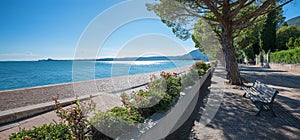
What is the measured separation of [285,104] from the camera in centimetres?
480

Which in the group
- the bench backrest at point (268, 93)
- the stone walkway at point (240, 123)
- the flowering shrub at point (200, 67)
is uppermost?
the flowering shrub at point (200, 67)

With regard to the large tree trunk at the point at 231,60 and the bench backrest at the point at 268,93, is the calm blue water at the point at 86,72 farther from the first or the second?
the bench backrest at the point at 268,93

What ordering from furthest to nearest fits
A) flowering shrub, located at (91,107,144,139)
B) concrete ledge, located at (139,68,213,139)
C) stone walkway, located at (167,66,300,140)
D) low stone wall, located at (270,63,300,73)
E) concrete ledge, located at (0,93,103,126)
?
low stone wall, located at (270,63,300,73) → concrete ledge, located at (0,93,103,126) → stone walkway, located at (167,66,300,140) → concrete ledge, located at (139,68,213,139) → flowering shrub, located at (91,107,144,139)

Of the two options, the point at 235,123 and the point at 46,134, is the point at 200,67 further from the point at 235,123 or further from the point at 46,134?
the point at 46,134

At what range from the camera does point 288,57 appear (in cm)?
1794

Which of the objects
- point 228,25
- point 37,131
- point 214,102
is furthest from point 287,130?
point 228,25

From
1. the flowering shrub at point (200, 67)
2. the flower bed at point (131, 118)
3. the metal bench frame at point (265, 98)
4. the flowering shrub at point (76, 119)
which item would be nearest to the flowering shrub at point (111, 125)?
the flower bed at point (131, 118)

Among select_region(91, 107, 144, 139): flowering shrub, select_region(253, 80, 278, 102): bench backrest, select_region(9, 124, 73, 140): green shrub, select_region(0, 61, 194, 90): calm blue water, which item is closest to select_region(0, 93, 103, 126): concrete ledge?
select_region(0, 61, 194, 90): calm blue water

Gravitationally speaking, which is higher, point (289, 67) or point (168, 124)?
point (289, 67)

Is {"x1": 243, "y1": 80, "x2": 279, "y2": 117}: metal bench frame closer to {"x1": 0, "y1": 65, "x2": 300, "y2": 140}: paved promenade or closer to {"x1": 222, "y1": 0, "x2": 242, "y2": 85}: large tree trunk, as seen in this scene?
{"x1": 0, "y1": 65, "x2": 300, "y2": 140}: paved promenade

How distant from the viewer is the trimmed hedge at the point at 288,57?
1580 centimetres

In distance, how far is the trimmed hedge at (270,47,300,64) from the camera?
15.8 metres

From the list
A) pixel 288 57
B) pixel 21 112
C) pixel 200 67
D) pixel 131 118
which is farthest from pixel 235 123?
pixel 288 57

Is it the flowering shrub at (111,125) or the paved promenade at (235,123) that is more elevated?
the flowering shrub at (111,125)
